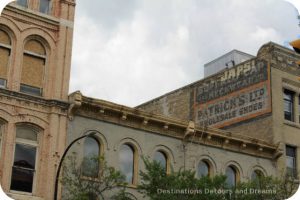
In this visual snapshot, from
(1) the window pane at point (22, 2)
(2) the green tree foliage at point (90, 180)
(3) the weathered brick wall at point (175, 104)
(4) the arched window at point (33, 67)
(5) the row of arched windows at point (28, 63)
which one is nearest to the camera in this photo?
(2) the green tree foliage at point (90, 180)

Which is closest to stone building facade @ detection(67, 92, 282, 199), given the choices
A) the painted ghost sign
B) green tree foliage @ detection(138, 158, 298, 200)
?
green tree foliage @ detection(138, 158, 298, 200)

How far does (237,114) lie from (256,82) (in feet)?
7.46

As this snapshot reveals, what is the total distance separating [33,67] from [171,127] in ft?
24.5

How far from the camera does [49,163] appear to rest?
23.8m

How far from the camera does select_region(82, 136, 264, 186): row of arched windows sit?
2389 cm

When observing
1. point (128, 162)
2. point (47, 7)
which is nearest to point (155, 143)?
point (128, 162)

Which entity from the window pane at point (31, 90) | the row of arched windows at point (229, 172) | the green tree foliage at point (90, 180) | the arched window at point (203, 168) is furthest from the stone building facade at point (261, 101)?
the window pane at point (31, 90)

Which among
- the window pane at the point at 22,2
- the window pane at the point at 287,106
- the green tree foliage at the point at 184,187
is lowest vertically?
the green tree foliage at the point at 184,187

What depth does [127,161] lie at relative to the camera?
→ 26969 mm

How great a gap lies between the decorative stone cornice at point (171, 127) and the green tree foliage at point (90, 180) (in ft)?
8.31

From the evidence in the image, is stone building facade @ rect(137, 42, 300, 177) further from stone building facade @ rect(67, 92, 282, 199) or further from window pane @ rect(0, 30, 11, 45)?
window pane @ rect(0, 30, 11, 45)

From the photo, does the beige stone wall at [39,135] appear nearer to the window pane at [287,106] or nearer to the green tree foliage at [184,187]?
the green tree foliage at [184,187]

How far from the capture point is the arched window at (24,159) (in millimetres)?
23266

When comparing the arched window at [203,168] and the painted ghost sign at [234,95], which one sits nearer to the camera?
the arched window at [203,168]
